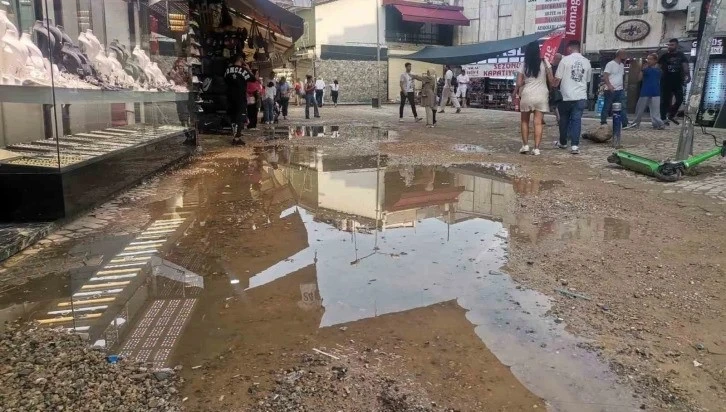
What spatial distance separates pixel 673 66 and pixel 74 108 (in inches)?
504

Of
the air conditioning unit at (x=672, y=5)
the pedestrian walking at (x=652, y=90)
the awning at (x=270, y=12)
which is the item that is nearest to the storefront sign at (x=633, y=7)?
the air conditioning unit at (x=672, y=5)

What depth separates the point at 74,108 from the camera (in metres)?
5.74

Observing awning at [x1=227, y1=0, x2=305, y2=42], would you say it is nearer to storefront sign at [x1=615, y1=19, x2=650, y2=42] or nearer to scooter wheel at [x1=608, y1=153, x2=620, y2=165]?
scooter wheel at [x1=608, y1=153, x2=620, y2=165]

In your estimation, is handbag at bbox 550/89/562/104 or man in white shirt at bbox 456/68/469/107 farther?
man in white shirt at bbox 456/68/469/107

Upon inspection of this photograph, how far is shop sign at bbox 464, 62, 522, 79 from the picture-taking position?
27938 mm

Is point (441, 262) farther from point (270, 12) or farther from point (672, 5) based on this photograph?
point (672, 5)

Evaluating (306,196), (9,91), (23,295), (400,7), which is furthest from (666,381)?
(400,7)

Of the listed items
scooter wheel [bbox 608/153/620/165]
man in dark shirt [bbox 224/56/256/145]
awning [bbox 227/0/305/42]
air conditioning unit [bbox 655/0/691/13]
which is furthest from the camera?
air conditioning unit [bbox 655/0/691/13]

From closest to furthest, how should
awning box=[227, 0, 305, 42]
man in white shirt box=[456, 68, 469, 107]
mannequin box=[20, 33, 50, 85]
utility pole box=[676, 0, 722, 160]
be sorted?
mannequin box=[20, 33, 50, 85] < utility pole box=[676, 0, 722, 160] < awning box=[227, 0, 305, 42] < man in white shirt box=[456, 68, 469, 107]

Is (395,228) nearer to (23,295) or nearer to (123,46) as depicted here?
(23,295)

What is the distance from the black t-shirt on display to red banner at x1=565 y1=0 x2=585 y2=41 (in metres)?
10.5

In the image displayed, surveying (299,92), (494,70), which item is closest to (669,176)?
(494,70)

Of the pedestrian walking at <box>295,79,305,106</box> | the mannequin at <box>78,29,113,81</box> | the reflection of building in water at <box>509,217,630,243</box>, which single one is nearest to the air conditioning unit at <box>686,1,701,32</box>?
the reflection of building in water at <box>509,217,630,243</box>

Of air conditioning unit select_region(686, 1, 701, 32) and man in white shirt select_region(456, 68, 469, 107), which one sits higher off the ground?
air conditioning unit select_region(686, 1, 701, 32)
